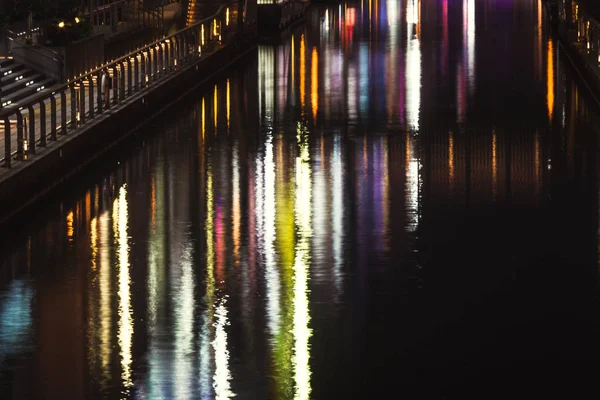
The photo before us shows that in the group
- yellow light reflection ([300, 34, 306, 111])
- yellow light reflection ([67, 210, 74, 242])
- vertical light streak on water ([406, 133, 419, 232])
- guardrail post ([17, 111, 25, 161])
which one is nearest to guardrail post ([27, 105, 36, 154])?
guardrail post ([17, 111, 25, 161])

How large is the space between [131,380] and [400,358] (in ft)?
5.27

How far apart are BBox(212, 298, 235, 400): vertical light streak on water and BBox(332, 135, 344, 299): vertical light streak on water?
0.97 m

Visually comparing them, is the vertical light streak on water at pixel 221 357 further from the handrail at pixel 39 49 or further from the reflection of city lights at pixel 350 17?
the reflection of city lights at pixel 350 17

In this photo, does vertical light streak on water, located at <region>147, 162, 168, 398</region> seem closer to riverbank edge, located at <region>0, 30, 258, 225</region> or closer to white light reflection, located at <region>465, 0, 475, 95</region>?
riverbank edge, located at <region>0, 30, 258, 225</region>

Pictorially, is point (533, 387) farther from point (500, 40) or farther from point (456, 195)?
point (500, 40)

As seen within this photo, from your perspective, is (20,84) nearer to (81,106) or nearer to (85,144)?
(81,106)

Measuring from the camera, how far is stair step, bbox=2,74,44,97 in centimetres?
2531

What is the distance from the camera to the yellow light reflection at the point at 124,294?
901 centimetres

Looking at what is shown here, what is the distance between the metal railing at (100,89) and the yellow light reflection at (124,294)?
1317 millimetres

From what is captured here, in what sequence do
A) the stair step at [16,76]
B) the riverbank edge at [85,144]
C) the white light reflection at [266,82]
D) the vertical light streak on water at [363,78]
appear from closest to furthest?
the riverbank edge at [85,144] < the white light reflection at [266,82] < the vertical light streak on water at [363,78] < the stair step at [16,76]

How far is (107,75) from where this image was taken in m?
20.8

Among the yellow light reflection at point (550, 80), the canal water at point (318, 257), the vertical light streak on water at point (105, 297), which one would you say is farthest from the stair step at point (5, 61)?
the vertical light streak on water at point (105, 297)

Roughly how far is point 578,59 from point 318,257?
1703cm

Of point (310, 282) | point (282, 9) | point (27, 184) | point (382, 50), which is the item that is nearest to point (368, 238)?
point (310, 282)
